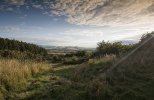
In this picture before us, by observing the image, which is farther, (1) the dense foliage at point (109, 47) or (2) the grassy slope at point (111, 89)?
(1) the dense foliage at point (109, 47)

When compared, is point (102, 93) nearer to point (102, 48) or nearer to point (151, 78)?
point (151, 78)

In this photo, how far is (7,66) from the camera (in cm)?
875

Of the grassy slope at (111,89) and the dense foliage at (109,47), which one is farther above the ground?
the dense foliage at (109,47)

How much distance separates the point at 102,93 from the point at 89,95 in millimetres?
383

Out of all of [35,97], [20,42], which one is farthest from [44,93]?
[20,42]

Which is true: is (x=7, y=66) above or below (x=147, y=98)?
above

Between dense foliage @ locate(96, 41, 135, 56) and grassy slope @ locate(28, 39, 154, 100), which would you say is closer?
grassy slope @ locate(28, 39, 154, 100)

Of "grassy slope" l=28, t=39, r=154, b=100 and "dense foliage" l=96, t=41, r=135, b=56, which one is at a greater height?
"dense foliage" l=96, t=41, r=135, b=56

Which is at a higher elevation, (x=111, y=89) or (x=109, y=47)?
(x=109, y=47)

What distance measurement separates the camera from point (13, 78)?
7.95m

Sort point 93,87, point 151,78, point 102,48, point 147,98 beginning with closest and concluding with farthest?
point 147,98 → point 93,87 → point 151,78 → point 102,48

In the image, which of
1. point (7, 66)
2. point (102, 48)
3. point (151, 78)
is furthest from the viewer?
point (102, 48)

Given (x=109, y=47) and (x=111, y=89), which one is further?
(x=109, y=47)

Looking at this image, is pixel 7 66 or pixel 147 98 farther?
pixel 7 66
